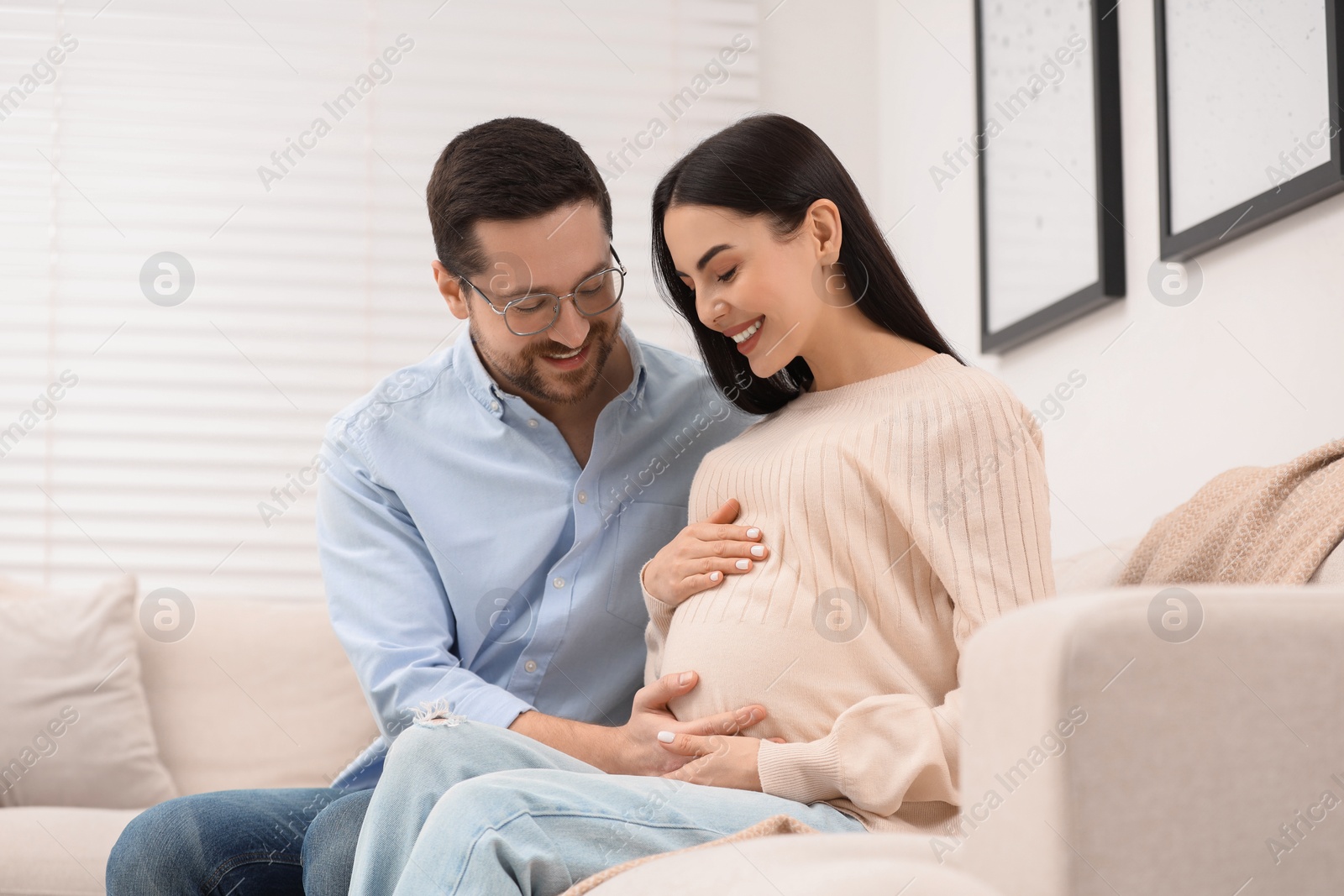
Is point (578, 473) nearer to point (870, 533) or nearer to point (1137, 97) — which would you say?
point (870, 533)

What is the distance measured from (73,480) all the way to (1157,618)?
2532 mm

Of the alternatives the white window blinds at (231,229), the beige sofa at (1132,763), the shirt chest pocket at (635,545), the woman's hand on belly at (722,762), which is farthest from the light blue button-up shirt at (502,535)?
the white window blinds at (231,229)

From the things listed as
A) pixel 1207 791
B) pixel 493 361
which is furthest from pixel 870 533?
pixel 493 361

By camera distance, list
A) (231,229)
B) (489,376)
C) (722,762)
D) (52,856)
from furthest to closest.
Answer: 1. (231,229)
2. (52,856)
3. (489,376)
4. (722,762)

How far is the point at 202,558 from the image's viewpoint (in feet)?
8.61

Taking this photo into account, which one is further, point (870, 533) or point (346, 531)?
point (346, 531)

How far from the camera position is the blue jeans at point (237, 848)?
133 cm

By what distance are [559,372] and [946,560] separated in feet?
2.06

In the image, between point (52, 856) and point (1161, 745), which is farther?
point (52, 856)

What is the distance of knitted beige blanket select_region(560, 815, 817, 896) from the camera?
88cm

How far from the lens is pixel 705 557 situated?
4.37 feet

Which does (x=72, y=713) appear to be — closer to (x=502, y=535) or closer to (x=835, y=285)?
(x=502, y=535)

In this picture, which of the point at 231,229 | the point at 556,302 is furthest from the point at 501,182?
the point at 231,229

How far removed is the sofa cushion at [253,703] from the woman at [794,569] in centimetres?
105
